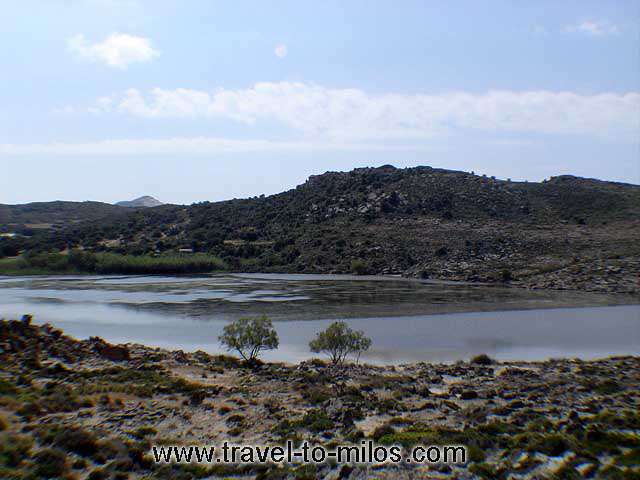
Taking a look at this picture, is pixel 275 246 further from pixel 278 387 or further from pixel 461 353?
pixel 278 387

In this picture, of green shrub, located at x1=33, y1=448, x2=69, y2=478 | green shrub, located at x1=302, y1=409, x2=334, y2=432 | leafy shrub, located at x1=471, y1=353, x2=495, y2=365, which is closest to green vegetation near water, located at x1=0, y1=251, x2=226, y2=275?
leafy shrub, located at x1=471, y1=353, x2=495, y2=365

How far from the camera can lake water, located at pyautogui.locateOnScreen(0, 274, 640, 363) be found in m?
28.2

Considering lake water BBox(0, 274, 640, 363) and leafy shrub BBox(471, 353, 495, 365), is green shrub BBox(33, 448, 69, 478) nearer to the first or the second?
lake water BBox(0, 274, 640, 363)

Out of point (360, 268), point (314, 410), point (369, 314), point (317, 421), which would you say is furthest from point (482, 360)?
point (360, 268)

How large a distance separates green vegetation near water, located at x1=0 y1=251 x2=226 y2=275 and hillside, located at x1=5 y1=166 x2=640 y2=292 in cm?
487

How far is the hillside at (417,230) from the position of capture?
63375 mm

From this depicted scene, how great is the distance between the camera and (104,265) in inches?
3056

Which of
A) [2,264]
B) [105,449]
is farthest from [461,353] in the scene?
[2,264]

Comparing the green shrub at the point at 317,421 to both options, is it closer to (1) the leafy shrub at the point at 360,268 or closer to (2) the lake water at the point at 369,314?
(2) the lake water at the point at 369,314

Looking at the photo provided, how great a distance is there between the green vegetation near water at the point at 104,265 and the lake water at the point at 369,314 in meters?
14.0

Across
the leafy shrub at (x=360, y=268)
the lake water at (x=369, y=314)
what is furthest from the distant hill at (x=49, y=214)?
the leafy shrub at (x=360, y=268)

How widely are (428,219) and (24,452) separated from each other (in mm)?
73656

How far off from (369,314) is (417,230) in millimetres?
39995

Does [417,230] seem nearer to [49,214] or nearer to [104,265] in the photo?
[104,265]
